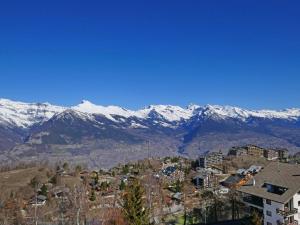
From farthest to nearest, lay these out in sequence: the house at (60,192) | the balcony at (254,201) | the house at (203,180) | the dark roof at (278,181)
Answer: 1. the house at (203,180)
2. the house at (60,192)
3. the balcony at (254,201)
4. the dark roof at (278,181)

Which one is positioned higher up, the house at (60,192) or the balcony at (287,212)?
the balcony at (287,212)

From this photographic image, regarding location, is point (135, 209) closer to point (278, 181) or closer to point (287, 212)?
point (287, 212)

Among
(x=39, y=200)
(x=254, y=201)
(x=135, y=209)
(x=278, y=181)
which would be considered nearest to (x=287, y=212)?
(x=278, y=181)

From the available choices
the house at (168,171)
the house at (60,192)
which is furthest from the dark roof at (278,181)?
the house at (168,171)

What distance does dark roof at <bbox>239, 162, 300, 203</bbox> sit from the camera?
65750mm

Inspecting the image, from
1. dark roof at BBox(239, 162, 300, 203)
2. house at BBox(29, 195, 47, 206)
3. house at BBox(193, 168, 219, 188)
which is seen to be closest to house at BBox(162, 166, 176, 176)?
house at BBox(193, 168, 219, 188)

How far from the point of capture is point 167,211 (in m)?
108

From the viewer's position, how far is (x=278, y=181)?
68.8 meters

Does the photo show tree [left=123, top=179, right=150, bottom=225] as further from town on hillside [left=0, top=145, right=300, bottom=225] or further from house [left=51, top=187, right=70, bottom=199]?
house [left=51, top=187, right=70, bottom=199]

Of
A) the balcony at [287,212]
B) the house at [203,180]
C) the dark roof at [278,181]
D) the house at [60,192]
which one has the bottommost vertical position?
the house at [60,192]

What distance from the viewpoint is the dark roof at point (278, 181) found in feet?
216

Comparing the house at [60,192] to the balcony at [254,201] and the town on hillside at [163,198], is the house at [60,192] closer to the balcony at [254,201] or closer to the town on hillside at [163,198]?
the town on hillside at [163,198]

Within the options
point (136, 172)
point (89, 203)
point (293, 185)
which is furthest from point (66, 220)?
point (136, 172)

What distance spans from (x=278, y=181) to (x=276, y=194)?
2.08 metres
